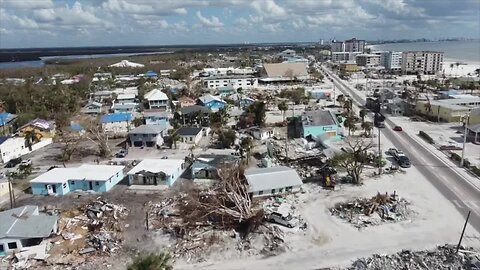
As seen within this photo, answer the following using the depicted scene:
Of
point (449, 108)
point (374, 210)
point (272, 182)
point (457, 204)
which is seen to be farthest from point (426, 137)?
point (272, 182)

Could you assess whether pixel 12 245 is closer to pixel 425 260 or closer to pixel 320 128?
pixel 425 260

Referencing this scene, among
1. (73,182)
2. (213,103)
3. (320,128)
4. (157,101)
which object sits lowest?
(73,182)

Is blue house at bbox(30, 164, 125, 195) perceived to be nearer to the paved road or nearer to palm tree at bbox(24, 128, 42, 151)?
palm tree at bbox(24, 128, 42, 151)

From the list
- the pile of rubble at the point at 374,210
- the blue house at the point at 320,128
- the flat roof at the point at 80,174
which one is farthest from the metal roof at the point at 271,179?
the blue house at the point at 320,128

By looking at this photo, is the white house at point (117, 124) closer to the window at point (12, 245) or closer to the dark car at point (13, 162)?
the dark car at point (13, 162)

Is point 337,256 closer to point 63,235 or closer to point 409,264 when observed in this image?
point 409,264
